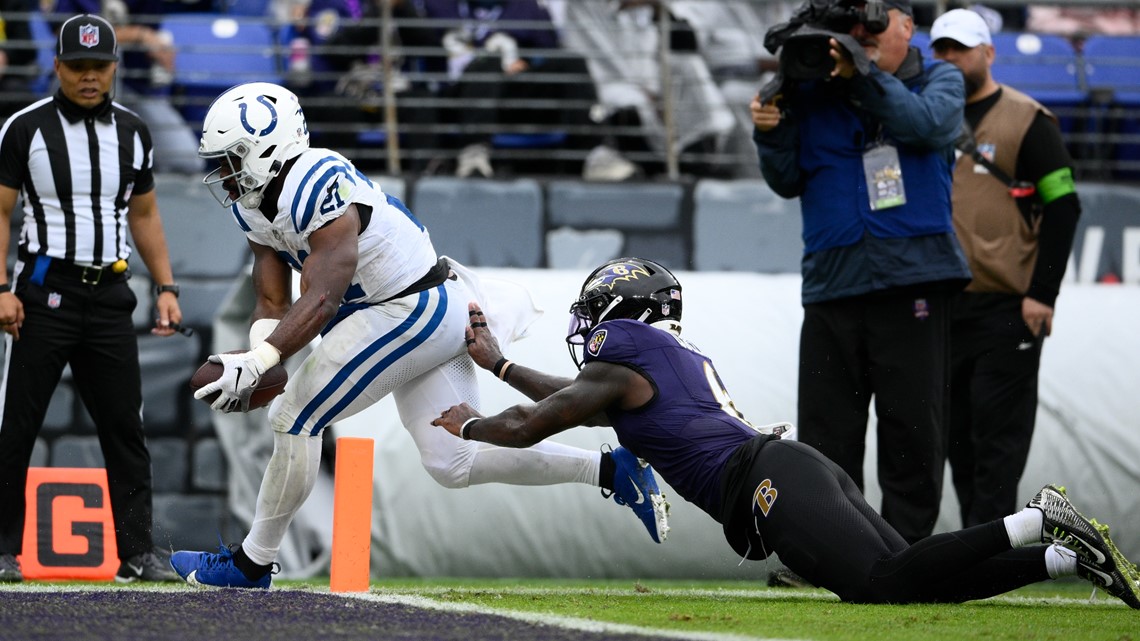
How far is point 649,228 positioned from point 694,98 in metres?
1.01

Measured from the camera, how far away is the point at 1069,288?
698 cm

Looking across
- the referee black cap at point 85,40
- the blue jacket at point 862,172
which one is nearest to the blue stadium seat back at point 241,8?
the referee black cap at point 85,40

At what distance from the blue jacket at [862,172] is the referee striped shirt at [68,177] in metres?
2.42

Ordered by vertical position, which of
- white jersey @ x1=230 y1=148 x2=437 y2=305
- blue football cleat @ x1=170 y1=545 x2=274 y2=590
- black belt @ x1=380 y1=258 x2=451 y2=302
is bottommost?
blue football cleat @ x1=170 y1=545 x2=274 y2=590

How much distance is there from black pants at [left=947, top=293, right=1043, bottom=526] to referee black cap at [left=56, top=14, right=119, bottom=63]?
342 cm

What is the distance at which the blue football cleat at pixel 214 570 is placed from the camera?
461 centimetres

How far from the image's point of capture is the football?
4188 mm

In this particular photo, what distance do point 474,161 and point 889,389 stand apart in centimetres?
361

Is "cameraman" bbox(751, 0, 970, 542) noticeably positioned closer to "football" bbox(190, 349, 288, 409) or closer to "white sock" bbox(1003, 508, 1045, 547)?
"white sock" bbox(1003, 508, 1045, 547)

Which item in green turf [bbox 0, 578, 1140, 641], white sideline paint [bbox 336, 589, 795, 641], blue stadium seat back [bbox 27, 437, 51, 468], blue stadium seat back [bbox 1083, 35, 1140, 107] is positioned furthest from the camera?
blue stadium seat back [bbox 1083, 35, 1140, 107]

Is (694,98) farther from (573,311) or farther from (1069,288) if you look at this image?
(573,311)

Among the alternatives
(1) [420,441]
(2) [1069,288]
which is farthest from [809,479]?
(2) [1069,288]

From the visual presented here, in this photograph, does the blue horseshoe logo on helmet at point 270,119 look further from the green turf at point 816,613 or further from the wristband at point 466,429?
the green turf at point 816,613

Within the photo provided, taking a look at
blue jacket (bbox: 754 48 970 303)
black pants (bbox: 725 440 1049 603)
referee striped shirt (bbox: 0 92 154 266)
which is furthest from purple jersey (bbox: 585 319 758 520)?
referee striped shirt (bbox: 0 92 154 266)
